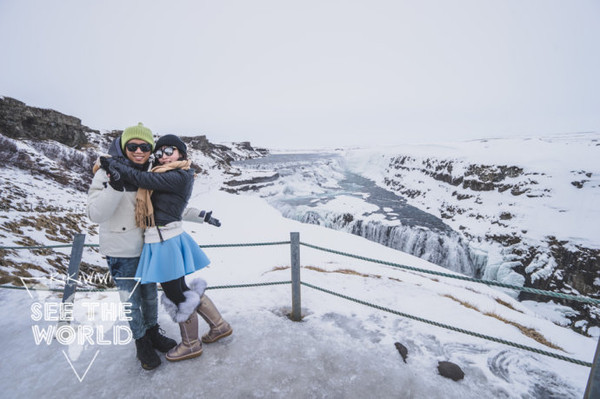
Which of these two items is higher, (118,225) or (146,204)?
(146,204)

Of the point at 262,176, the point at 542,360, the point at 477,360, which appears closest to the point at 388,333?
the point at 477,360

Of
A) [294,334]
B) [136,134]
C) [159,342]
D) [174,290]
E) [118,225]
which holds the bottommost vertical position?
[294,334]

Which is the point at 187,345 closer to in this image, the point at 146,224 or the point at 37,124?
the point at 146,224

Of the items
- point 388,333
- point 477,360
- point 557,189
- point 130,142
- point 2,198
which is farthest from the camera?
point 557,189

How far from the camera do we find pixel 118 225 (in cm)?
238

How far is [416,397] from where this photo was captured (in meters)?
2.45

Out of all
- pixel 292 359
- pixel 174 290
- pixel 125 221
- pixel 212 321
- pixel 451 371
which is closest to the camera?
pixel 125 221

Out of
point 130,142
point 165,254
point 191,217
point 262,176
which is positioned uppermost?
point 130,142

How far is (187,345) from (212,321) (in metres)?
0.34

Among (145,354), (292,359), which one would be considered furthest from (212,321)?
(292,359)

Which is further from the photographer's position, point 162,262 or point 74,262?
point 74,262

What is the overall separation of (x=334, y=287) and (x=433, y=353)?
2.77 meters

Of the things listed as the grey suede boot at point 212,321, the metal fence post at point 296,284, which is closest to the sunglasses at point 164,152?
the grey suede boot at point 212,321

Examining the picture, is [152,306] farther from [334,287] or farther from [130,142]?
[334,287]
